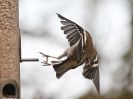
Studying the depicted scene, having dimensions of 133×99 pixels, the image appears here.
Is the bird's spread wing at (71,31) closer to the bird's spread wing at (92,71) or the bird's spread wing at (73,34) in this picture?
the bird's spread wing at (73,34)

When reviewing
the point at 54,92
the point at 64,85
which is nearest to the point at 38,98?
the point at 54,92

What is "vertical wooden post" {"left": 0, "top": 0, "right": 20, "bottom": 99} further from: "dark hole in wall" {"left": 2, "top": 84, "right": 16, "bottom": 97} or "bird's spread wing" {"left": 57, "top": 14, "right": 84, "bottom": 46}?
"bird's spread wing" {"left": 57, "top": 14, "right": 84, "bottom": 46}

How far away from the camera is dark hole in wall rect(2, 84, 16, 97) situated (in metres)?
8.78

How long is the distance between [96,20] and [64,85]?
66.6 inches

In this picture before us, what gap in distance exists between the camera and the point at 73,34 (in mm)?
8109

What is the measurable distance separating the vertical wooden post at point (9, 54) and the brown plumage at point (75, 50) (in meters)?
0.71

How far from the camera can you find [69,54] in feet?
26.8

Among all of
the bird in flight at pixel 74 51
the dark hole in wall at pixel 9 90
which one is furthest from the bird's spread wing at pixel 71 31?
the dark hole in wall at pixel 9 90

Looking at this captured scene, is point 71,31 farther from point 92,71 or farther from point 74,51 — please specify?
point 92,71

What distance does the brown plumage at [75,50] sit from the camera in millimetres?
8102

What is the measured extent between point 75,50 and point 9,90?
3.55ft

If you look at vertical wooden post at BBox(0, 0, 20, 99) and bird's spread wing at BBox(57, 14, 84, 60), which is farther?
vertical wooden post at BBox(0, 0, 20, 99)

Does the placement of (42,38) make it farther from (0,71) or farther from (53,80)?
(0,71)

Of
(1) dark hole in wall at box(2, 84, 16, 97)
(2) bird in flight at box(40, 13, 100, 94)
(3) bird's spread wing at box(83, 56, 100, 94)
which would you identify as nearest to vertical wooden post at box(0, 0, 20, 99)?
(1) dark hole in wall at box(2, 84, 16, 97)
